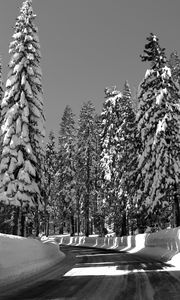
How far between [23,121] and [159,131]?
32.4 ft

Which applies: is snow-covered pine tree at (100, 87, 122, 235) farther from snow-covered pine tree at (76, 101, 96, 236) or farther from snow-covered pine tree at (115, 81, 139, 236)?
snow-covered pine tree at (76, 101, 96, 236)

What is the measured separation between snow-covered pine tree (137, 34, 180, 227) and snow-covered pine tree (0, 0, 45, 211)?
8.15m

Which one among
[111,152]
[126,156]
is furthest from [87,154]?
[126,156]

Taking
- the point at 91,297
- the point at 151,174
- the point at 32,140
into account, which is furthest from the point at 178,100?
the point at 91,297

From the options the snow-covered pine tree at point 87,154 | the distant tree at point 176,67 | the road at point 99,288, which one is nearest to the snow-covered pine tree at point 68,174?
the snow-covered pine tree at point 87,154

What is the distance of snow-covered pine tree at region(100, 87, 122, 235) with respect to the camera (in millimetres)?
42531

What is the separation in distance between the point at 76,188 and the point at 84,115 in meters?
12.0

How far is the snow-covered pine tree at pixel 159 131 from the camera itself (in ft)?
86.5

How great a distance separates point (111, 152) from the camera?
4469 cm

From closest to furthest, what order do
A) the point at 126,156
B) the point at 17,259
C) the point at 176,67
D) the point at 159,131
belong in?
the point at 17,259 < the point at 159,131 < the point at 126,156 < the point at 176,67

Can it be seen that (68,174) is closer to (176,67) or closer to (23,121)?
(176,67)

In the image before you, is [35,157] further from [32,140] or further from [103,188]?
[103,188]

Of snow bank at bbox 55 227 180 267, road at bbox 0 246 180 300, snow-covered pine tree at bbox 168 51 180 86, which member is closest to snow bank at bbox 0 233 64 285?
road at bbox 0 246 180 300

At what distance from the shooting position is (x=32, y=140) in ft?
89.8
